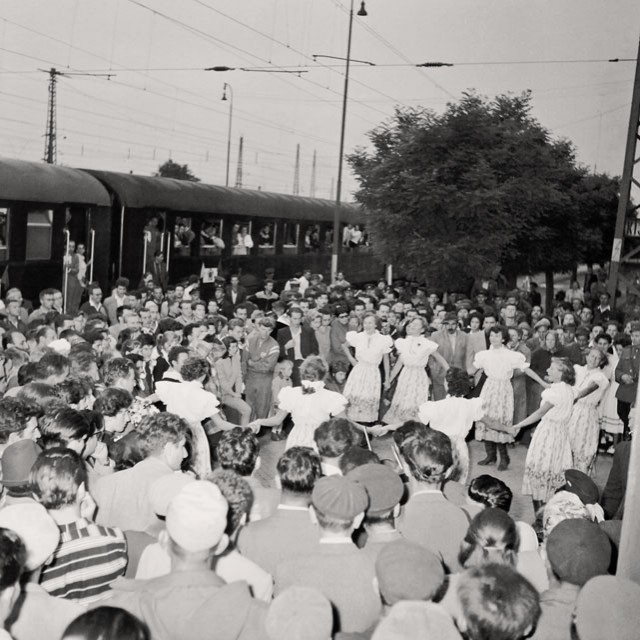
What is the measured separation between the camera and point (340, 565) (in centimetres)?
362

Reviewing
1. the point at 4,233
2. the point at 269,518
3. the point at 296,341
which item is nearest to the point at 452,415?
the point at 269,518

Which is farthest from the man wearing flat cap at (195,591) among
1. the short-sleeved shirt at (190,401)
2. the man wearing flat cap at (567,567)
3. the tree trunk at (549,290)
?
the tree trunk at (549,290)

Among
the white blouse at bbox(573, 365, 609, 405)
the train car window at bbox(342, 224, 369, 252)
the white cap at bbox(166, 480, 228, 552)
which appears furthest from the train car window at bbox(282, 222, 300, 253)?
the white cap at bbox(166, 480, 228, 552)

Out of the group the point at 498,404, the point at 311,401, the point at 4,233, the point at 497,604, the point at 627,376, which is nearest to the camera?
the point at 497,604

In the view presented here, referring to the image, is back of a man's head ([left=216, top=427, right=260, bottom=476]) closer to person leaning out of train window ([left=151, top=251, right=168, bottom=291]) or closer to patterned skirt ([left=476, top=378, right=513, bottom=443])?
patterned skirt ([left=476, top=378, right=513, bottom=443])

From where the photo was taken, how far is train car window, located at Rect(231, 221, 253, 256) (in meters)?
21.9

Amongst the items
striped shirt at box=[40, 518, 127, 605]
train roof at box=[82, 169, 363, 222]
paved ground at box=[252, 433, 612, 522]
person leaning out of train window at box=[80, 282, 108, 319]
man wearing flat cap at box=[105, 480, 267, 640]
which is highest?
train roof at box=[82, 169, 363, 222]

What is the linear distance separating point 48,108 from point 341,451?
42.1m

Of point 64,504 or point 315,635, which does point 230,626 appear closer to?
point 315,635

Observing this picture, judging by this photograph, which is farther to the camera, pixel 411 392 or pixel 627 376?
pixel 411 392

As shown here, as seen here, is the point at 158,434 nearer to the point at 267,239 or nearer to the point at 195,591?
the point at 195,591

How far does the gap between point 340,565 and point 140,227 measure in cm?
1556

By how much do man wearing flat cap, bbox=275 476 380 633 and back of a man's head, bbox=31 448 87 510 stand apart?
41.5 inches

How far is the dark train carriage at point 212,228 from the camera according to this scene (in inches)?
709
